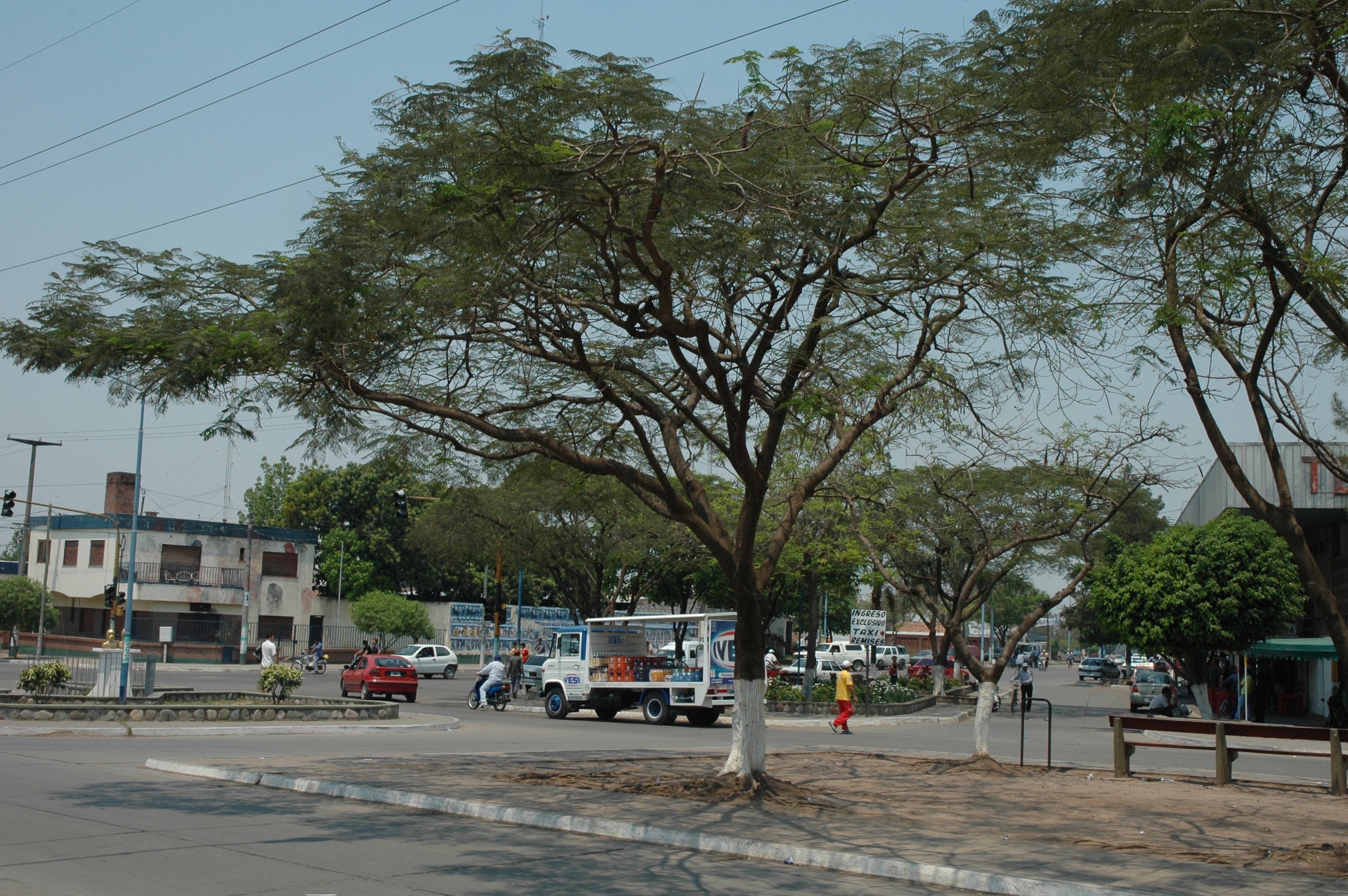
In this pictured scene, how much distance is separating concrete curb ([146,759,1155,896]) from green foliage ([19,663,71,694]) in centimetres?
1397

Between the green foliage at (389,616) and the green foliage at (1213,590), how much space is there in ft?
130

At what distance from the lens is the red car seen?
33.8 meters

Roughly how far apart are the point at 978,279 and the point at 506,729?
16.9 m

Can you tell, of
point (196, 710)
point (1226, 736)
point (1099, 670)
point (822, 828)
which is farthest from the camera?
point (1099, 670)

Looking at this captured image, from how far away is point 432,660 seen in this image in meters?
53.7

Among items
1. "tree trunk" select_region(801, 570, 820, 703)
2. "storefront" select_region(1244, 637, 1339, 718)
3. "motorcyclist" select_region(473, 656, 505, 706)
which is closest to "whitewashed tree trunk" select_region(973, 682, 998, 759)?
"tree trunk" select_region(801, 570, 820, 703)

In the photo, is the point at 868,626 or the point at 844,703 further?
the point at 868,626

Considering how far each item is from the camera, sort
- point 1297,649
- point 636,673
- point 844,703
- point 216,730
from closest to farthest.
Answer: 1. point 216,730
2. point 844,703
3. point 636,673
4. point 1297,649

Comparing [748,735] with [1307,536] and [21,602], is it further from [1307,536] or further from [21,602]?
[21,602]

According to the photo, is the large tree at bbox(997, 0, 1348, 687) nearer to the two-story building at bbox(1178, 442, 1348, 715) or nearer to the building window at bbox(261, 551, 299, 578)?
the two-story building at bbox(1178, 442, 1348, 715)

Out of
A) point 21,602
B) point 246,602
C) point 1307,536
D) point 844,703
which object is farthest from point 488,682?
point 21,602

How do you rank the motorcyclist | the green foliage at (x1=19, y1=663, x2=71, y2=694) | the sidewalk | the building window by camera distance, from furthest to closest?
the building window → the motorcyclist → the green foliage at (x1=19, y1=663, x2=71, y2=694) → the sidewalk

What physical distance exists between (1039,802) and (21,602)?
60.7m

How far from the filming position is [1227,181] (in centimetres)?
989
